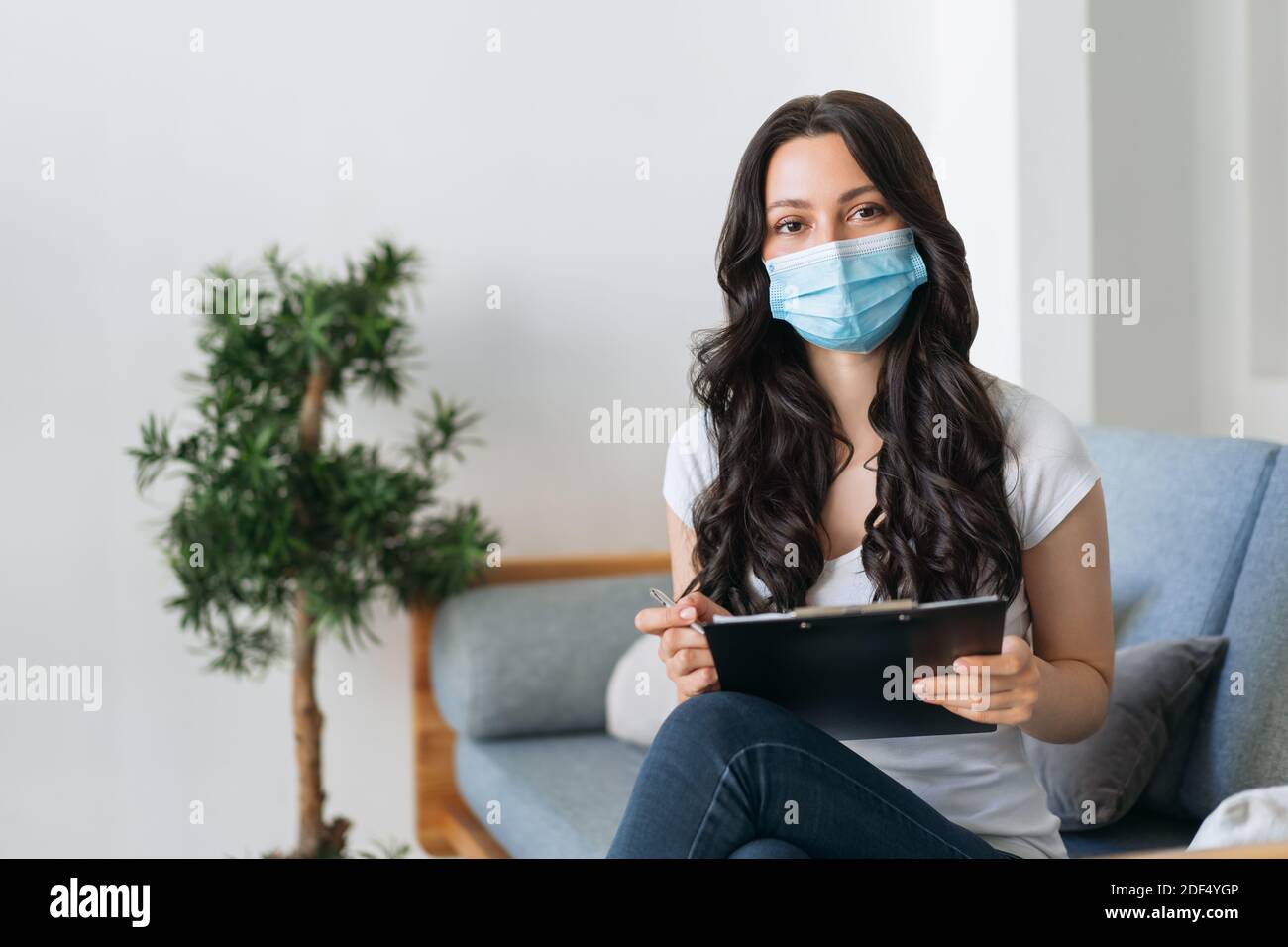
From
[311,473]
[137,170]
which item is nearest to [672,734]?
[311,473]

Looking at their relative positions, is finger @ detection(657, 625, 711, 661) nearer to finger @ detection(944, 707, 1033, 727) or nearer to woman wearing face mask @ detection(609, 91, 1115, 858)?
woman wearing face mask @ detection(609, 91, 1115, 858)

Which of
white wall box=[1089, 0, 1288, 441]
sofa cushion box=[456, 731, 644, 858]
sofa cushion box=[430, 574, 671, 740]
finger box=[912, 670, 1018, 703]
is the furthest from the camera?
white wall box=[1089, 0, 1288, 441]

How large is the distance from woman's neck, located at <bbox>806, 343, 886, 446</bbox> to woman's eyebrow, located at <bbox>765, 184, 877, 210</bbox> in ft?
0.64

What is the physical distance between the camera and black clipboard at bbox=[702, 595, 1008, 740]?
1.17m

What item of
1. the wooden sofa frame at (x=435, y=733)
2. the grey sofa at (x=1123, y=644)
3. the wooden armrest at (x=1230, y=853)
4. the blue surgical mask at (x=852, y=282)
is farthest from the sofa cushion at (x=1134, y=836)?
the wooden sofa frame at (x=435, y=733)

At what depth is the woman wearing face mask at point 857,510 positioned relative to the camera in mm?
1312

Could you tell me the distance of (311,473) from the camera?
8.16 ft

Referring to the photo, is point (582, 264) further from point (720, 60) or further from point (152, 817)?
point (152, 817)

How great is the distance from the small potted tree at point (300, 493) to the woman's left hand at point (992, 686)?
146 cm

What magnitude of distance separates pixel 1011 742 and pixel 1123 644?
0.54 metres

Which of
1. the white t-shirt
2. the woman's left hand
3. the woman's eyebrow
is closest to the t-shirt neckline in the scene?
the white t-shirt

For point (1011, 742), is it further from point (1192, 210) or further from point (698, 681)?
point (1192, 210)

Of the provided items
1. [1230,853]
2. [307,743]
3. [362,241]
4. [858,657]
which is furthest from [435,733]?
[1230,853]
